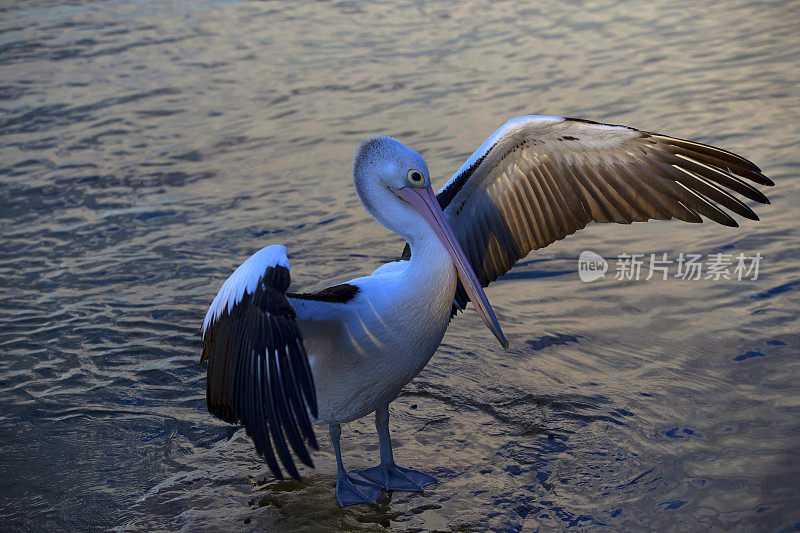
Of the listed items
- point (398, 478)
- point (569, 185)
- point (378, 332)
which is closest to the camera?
point (378, 332)

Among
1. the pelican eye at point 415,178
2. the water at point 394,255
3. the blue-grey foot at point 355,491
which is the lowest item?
the blue-grey foot at point 355,491

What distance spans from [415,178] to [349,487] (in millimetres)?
1500

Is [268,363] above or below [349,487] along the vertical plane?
above

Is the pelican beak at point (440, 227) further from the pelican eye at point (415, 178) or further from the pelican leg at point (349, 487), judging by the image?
the pelican leg at point (349, 487)

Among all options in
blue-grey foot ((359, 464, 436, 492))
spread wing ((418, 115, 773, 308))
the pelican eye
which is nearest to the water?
blue-grey foot ((359, 464, 436, 492))

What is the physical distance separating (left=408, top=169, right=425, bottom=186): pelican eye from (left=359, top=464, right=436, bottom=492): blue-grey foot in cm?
138

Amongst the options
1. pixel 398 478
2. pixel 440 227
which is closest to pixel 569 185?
pixel 440 227

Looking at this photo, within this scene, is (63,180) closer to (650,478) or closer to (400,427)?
(400,427)

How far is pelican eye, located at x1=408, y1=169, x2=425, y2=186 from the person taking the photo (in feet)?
13.0

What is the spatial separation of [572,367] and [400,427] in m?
1.12

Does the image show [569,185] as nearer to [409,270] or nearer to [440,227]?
[440,227]

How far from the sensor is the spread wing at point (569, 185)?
4258 mm

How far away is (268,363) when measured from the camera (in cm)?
318

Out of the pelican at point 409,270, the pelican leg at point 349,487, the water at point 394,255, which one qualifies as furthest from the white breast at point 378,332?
the water at point 394,255
